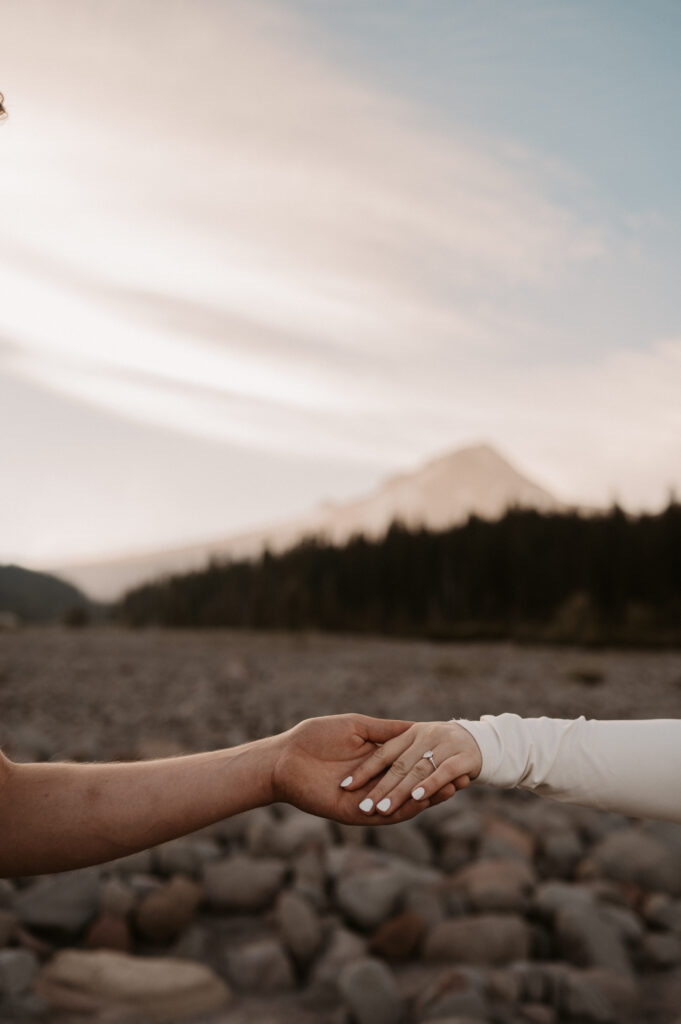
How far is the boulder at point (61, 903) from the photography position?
12.3 feet

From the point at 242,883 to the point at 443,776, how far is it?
253cm

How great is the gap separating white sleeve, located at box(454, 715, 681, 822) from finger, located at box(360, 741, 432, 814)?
0.16 metres

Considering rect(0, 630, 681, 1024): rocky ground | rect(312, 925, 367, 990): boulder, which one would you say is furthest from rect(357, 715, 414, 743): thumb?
rect(312, 925, 367, 990): boulder

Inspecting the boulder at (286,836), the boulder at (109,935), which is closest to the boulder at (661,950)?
the boulder at (286,836)

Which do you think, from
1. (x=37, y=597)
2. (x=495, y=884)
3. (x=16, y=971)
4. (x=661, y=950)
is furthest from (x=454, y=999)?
(x=37, y=597)

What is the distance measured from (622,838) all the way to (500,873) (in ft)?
3.00

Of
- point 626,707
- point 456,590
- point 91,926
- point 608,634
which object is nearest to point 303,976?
point 91,926

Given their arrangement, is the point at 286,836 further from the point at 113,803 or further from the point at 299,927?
the point at 113,803

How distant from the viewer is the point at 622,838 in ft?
15.4

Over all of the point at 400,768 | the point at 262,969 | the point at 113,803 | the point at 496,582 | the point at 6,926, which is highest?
the point at 496,582

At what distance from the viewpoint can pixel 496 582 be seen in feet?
170

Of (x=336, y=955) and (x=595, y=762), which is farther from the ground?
(x=595, y=762)

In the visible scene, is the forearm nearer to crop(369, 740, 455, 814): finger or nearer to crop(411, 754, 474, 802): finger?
crop(369, 740, 455, 814): finger

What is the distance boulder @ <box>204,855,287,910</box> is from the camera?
414cm
